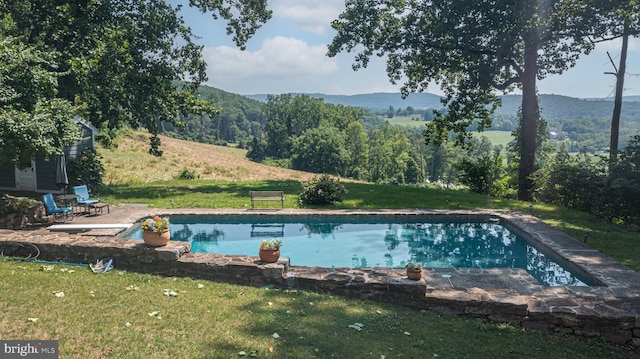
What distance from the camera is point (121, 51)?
1844 centimetres

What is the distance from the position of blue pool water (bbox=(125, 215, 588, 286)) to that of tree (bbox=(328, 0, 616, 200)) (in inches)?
329

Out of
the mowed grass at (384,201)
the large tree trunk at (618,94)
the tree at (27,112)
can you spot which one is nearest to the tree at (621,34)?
the large tree trunk at (618,94)

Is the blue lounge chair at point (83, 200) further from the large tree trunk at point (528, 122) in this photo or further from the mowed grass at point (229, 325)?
the large tree trunk at point (528, 122)

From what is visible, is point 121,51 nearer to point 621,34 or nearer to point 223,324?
point 223,324

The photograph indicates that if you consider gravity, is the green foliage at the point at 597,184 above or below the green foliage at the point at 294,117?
below

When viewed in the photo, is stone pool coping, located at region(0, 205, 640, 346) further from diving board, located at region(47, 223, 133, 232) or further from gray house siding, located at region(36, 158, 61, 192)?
gray house siding, located at region(36, 158, 61, 192)

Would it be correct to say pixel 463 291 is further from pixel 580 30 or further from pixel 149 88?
pixel 149 88

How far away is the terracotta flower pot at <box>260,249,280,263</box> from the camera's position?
8.28 m

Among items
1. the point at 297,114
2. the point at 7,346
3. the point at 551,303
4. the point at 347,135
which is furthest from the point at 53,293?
the point at 297,114

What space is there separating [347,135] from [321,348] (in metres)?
71.2

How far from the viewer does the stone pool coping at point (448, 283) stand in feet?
22.5

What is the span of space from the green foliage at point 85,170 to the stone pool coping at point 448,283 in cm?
1043

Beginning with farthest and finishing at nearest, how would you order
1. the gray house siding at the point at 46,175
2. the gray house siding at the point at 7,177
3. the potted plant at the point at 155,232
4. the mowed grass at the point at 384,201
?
1. the gray house siding at the point at 7,177
2. the gray house siding at the point at 46,175
3. the mowed grass at the point at 384,201
4. the potted plant at the point at 155,232

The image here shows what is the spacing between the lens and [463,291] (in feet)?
24.8
